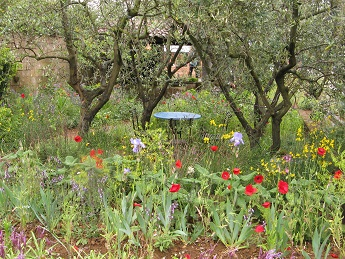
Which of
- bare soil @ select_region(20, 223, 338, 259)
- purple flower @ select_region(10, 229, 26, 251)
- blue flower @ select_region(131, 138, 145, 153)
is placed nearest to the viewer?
purple flower @ select_region(10, 229, 26, 251)

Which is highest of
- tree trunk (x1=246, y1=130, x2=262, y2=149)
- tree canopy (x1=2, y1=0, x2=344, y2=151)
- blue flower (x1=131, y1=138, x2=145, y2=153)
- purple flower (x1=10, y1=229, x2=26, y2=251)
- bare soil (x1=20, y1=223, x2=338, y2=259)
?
tree canopy (x1=2, y1=0, x2=344, y2=151)

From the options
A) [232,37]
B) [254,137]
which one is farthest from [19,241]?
[254,137]

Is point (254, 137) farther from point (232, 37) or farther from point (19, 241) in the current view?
point (19, 241)

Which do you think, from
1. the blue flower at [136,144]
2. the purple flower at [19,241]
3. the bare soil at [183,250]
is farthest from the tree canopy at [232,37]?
the purple flower at [19,241]

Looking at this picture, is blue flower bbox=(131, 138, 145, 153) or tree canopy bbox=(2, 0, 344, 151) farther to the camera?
tree canopy bbox=(2, 0, 344, 151)

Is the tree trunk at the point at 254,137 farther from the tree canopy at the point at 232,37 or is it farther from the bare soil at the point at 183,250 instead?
the bare soil at the point at 183,250

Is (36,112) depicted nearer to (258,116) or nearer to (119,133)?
(119,133)

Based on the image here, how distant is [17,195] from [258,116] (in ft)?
13.2

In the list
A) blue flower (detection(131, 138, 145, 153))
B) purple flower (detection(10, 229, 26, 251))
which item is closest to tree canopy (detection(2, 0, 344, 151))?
blue flower (detection(131, 138, 145, 153))

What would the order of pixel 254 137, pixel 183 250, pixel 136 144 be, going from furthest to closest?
1. pixel 254 137
2. pixel 136 144
3. pixel 183 250

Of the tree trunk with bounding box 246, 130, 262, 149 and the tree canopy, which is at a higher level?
the tree canopy

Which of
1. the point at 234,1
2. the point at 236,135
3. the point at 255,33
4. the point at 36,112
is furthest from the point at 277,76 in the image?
the point at 36,112

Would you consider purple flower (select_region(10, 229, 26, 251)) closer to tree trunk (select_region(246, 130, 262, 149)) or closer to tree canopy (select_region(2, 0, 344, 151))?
tree canopy (select_region(2, 0, 344, 151))

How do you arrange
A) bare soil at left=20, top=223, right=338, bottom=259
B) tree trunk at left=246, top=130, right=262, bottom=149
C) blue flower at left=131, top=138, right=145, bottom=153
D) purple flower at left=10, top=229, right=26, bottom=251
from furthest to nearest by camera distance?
tree trunk at left=246, top=130, right=262, bottom=149
blue flower at left=131, top=138, right=145, bottom=153
bare soil at left=20, top=223, right=338, bottom=259
purple flower at left=10, top=229, right=26, bottom=251
